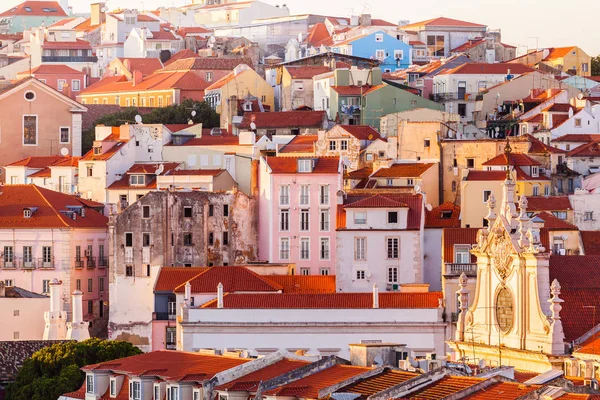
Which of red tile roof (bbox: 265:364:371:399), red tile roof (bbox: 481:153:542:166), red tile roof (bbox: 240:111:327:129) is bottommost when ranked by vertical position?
red tile roof (bbox: 265:364:371:399)

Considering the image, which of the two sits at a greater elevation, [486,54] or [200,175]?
[486,54]

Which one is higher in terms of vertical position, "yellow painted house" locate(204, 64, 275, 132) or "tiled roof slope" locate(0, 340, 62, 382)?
"yellow painted house" locate(204, 64, 275, 132)

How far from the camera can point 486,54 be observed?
14688 cm

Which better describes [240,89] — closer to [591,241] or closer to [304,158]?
[304,158]

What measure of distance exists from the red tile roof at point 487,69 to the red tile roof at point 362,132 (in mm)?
16658

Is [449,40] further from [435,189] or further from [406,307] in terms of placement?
[406,307]

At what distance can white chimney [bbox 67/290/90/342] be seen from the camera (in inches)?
3472

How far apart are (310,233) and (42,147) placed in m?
26.8

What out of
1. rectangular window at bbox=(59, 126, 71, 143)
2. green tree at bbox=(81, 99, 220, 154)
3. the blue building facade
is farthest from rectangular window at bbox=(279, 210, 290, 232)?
the blue building facade

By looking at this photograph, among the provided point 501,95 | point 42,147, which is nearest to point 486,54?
point 501,95

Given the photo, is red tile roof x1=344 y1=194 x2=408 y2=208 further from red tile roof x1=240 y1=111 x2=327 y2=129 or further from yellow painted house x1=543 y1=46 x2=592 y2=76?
yellow painted house x1=543 y1=46 x2=592 y2=76

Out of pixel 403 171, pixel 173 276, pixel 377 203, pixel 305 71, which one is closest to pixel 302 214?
pixel 377 203

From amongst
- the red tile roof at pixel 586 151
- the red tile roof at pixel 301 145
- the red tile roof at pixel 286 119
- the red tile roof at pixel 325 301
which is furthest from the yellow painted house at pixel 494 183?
the red tile roof at pixel 286 119

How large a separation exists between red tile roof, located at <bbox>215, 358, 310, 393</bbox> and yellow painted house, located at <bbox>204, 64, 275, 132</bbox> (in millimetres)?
67075
